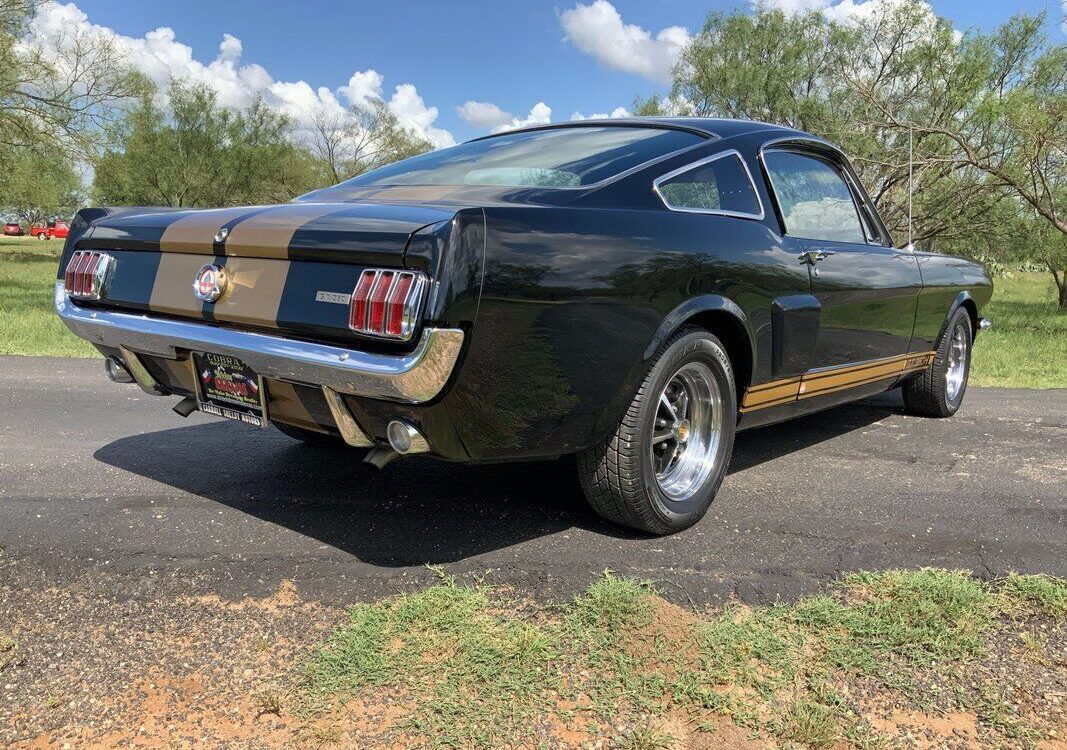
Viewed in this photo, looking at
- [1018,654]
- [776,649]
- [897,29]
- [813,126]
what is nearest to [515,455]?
[776,649]

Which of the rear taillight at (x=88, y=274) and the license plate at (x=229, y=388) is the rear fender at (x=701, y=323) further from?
the rear taillight at (x=88, y=274)

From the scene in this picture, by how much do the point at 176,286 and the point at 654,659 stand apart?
2.02 m

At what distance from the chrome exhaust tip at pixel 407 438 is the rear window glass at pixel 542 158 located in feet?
3.47

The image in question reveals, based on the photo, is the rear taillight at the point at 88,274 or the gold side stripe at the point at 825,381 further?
the gold side stripe at the point at 825,381

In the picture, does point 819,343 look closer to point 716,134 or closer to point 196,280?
point 716,134

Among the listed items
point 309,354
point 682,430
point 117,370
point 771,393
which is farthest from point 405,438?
point 771,393

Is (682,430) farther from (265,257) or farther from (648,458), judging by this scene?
(265,257)

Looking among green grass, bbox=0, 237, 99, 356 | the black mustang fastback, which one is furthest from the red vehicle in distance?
the black mustang fastback

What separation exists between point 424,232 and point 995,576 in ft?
7.34

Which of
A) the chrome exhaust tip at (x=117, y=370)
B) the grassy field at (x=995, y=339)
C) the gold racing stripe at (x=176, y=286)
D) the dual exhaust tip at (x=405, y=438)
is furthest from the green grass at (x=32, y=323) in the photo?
the dual exhaust tip at (x=405, y=438)

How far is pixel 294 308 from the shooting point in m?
2.57

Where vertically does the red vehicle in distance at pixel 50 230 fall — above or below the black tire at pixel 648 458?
above

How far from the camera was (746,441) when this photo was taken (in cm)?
478

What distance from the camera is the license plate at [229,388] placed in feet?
9.18
